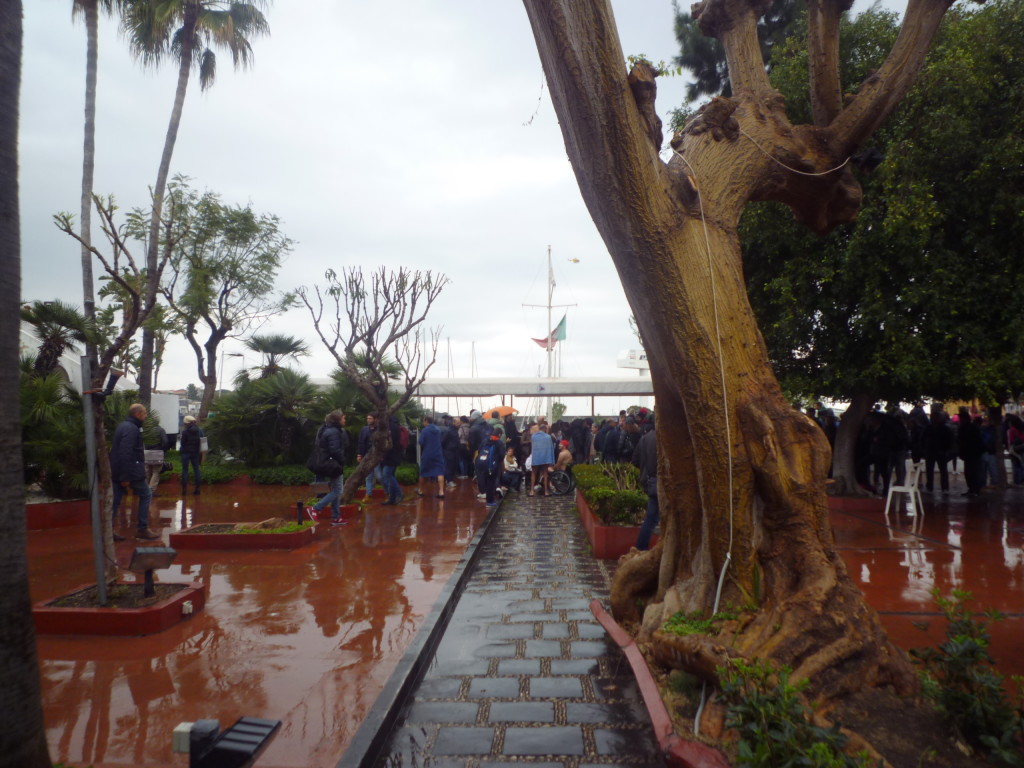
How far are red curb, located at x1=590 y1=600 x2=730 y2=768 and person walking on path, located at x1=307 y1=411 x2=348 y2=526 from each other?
21.0ft

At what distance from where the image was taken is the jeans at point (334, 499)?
1132cm

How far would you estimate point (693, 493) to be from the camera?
17.7ft

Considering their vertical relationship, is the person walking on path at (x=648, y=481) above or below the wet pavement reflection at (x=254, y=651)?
above

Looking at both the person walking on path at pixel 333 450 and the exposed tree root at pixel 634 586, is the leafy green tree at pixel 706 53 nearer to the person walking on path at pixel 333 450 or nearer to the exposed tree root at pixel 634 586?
the person walking on path at pixel 333 450

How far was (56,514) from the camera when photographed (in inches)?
448

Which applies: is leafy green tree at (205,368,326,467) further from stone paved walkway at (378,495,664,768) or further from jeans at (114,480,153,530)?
stone paved walkway at (378,495,664,768)

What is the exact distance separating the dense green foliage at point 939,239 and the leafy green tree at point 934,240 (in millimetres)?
17

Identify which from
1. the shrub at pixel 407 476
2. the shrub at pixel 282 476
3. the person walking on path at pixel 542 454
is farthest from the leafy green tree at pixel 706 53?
the shrub at pixel 282 476

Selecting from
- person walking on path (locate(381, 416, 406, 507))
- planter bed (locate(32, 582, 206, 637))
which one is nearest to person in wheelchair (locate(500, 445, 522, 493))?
person walking on path (locate(381, 416, 406, 507))

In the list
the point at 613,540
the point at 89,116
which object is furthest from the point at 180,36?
the point at 613,540

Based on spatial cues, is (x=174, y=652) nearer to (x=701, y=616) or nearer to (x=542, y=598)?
(x=542, y=598)

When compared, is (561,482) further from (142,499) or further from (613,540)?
(142,499)

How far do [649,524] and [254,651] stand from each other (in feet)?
13.7

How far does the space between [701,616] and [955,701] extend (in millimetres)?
1558
